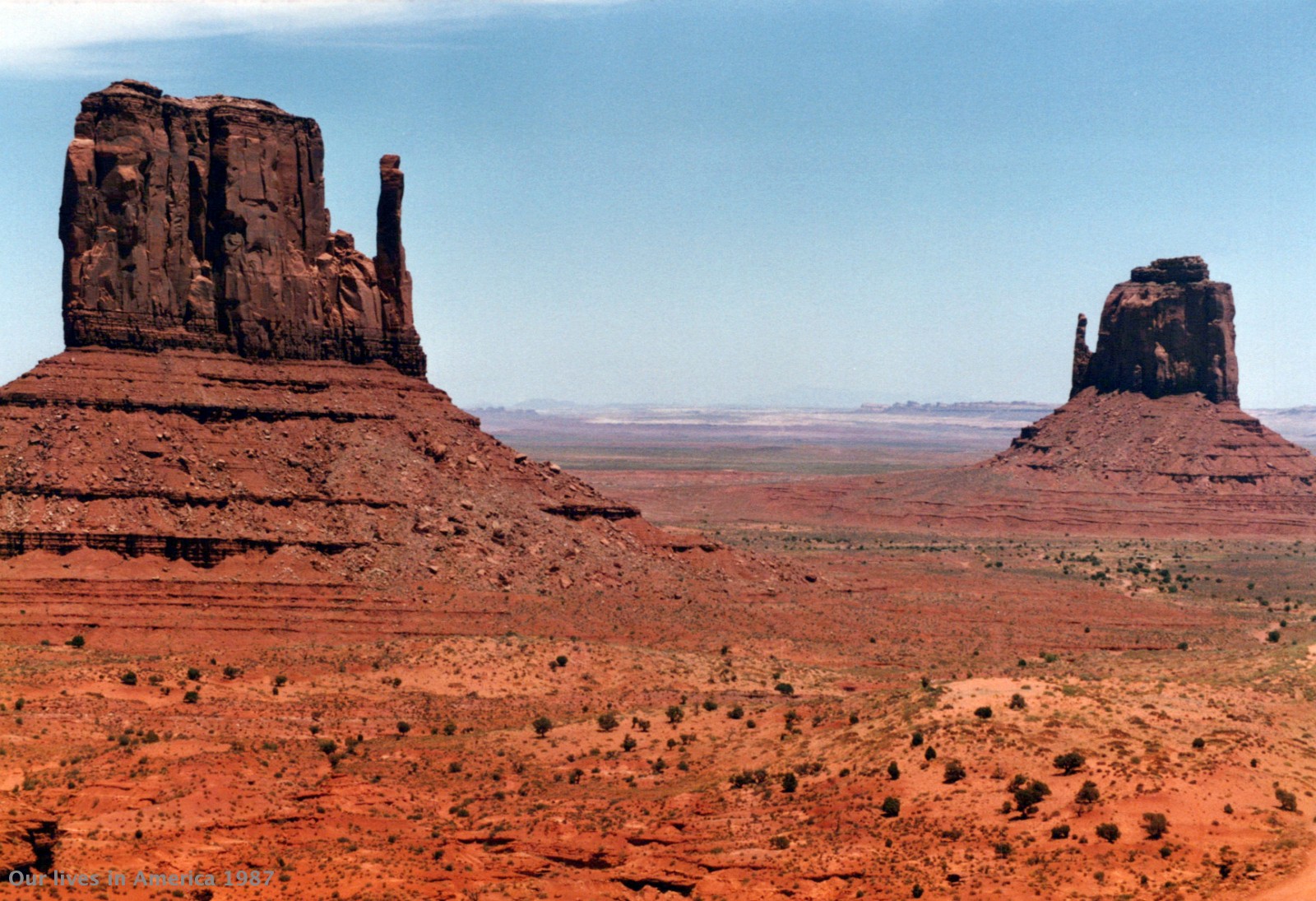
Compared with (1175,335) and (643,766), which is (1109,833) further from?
(1175,335)

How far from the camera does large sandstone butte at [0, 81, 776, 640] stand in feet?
205

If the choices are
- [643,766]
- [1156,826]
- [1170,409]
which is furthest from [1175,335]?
[1156,826]

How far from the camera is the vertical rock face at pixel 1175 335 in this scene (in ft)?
457

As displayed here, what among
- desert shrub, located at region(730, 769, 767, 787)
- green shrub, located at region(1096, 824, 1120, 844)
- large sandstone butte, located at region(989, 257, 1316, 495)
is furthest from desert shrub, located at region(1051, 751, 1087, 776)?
large sandstone butte, located at region(989, 257, 1316, 495)

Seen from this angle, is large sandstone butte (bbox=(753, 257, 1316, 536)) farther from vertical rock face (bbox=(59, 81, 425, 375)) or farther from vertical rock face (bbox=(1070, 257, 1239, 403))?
vertical rock face (bbox=(59, 81, 425, 375))

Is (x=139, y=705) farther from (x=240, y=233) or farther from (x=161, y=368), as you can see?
(x=240, y=233)

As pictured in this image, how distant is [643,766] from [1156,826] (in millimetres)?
14852

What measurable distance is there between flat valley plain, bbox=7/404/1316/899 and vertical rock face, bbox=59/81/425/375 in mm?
17249

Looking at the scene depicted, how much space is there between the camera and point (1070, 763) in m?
35.2

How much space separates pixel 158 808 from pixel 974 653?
137 feet

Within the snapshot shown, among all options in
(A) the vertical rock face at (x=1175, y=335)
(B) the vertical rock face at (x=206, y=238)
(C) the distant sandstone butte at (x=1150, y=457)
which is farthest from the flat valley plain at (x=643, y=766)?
(A) the vertical rock face at (x=1175, y=335)

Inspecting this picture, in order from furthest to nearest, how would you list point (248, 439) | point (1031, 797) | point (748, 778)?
point (248, 439) < point (748, 778) < point (1031, 797)

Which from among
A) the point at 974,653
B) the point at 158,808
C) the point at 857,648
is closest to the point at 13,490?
the point at 158,808

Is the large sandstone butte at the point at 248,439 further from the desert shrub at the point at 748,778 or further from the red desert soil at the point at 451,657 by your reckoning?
the desert shrub at the point at 748,778
